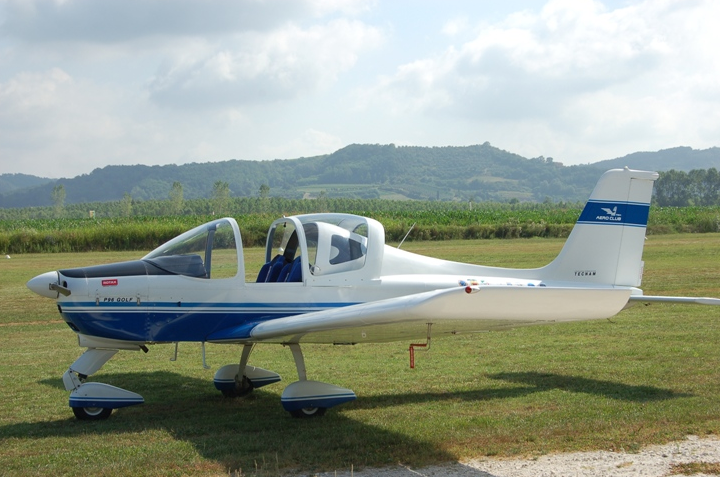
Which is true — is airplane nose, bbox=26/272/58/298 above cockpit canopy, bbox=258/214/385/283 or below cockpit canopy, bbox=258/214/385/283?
below

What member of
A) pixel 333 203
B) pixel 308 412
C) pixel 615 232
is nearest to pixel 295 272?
pixel 308 412

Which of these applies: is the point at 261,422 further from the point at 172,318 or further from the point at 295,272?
the point at 295,272

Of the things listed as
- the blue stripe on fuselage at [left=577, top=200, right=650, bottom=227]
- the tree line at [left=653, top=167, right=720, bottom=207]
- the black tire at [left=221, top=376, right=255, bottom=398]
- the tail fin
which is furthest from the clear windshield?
the tree line at [left=653, top=167, right=720, bottom=207]

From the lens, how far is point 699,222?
155ft

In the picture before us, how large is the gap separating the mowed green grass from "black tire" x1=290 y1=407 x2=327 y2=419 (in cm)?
8

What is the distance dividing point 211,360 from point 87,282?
3.84 metres

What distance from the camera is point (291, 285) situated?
7.79 m

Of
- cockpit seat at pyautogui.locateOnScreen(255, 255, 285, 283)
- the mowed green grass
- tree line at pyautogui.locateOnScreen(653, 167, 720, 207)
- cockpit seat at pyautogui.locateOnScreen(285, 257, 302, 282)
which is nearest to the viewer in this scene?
the mowed green grass

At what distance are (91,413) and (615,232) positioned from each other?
6.00 m

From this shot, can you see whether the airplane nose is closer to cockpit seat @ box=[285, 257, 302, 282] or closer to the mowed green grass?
the mowed green grass

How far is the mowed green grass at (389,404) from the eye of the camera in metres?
6.06

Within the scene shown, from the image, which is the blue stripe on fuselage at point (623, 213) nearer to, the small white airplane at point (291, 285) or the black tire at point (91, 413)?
the small white airplane at point (291, 285)

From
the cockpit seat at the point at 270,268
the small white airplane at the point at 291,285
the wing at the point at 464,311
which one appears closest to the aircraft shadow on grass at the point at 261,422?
the small white airplane at the point at 291,285

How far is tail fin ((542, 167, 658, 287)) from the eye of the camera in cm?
845
